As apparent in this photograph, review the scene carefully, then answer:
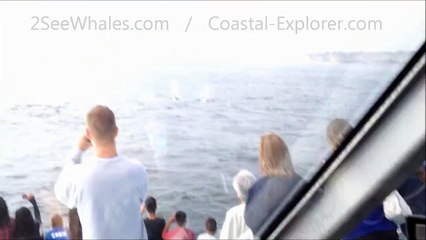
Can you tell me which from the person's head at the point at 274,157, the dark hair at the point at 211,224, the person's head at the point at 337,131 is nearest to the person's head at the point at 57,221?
the dark hair at the point at 211,224

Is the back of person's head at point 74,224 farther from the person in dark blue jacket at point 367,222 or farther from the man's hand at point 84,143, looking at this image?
the person in dark blue jacket at point 367,222

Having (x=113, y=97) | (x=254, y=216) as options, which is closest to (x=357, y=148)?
(x=254, y=216)

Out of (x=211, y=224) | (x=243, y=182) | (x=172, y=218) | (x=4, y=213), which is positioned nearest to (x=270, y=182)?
(x=243, y=182)

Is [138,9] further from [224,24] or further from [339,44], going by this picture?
[339,44]

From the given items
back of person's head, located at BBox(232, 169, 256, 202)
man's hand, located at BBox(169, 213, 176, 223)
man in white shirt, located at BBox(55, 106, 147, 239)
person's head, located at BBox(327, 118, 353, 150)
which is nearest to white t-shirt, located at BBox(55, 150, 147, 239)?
man in white shirt, located at BBox(55, 106, 147, 239)

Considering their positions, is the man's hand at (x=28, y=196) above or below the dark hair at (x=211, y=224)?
above

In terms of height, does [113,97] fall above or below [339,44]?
below

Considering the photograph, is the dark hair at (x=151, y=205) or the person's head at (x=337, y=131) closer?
the person's head at (x=337, y=131)
